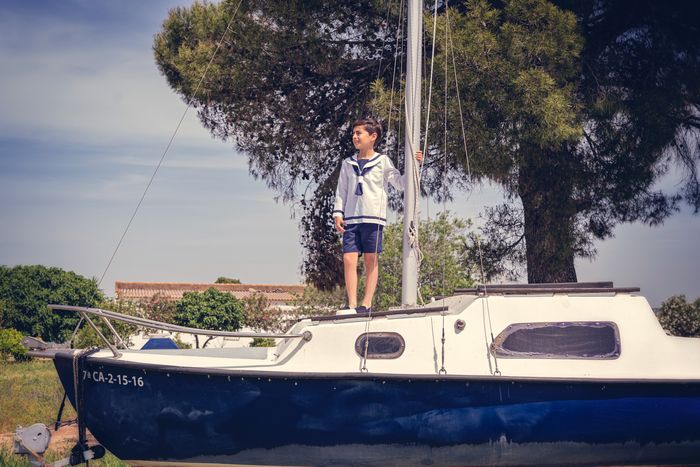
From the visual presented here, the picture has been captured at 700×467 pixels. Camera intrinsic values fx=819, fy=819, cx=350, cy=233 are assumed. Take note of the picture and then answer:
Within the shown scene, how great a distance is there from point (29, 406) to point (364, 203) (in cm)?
756

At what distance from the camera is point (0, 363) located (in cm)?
2234

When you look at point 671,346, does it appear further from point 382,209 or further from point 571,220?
point 571,220

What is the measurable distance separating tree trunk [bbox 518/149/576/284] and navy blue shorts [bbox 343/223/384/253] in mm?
8675

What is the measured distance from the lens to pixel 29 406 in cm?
1396

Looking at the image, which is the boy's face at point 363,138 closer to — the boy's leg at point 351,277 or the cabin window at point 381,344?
the boy's leg at point 351,277

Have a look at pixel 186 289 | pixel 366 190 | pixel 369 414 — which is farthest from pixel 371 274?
pixel 186 289

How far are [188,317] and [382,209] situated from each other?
1383 centimetres

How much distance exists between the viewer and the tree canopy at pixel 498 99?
16.6 metres

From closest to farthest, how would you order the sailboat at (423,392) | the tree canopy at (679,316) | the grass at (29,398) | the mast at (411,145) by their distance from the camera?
the sailboat at (423,392)
the mast at (411,145)
the grass at (29,398)
the tree canopy at (679,316)

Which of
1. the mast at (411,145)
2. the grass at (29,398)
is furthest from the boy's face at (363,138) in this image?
the grass at (29,398)

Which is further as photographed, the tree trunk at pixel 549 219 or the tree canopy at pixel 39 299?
the tree canopy at pixel 39 299

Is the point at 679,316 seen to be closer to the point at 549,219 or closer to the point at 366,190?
the point at 549,219

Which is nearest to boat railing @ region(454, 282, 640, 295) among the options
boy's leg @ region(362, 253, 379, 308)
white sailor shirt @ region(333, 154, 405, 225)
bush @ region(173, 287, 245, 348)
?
boy's leg @ region(362, 253, 379, 308)

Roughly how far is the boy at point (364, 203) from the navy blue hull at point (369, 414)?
2.09 m
